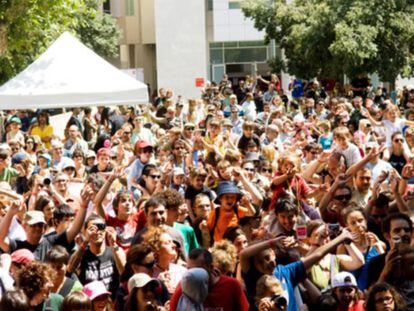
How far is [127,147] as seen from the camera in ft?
47.6

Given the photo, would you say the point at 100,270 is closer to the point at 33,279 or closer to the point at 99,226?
the point at 99,226

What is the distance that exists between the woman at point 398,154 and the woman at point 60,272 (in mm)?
5812

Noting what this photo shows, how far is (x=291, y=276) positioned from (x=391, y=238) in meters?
1.35

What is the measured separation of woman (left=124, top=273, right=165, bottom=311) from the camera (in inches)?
262

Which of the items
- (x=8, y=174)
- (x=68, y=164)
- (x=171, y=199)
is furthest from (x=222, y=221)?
(x=8, y=174)

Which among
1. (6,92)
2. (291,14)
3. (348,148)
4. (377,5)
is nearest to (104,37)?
(291,14)

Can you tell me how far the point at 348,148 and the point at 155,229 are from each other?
4.57 meters

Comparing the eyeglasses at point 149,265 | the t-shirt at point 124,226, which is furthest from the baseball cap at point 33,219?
the eyeglasses at point 149,265

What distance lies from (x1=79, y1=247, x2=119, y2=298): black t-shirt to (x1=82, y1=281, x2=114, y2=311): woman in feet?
1.98

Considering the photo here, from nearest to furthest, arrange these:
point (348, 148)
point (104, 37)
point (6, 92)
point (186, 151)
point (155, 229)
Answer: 1. point (155, 229)
2. point (348, 148)
3. point (186, 151)
4. point (6, 92)
5. point (104, 37)

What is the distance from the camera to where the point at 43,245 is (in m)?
8.26

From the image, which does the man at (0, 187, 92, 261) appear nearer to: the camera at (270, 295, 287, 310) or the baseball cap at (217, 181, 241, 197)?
the baseball cap at (217, 181, 241, 197)

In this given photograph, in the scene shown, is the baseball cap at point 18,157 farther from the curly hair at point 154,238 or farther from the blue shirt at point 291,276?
the blue shirt at point 291,276

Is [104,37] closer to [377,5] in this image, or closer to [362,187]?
[377,5]
